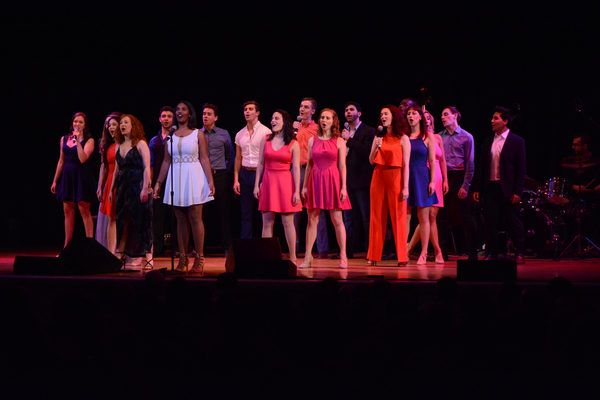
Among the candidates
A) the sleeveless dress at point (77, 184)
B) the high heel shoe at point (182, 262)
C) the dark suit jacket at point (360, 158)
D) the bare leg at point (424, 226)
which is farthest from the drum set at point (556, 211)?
the sleeveless dress at point (77, 184)

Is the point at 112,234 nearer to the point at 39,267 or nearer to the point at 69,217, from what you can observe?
the point at 39,267

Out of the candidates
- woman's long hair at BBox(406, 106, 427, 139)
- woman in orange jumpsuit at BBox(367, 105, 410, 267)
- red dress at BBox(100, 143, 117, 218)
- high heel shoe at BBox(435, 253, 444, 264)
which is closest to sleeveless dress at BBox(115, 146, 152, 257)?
red dress at BBox(100, 143, 117, 218)

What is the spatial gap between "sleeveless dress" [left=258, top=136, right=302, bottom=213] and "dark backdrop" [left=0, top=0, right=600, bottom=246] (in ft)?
9.25

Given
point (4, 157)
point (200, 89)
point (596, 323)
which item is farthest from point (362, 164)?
point (4, 157)

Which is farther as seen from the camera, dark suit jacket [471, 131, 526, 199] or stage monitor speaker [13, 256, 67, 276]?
dark suit jacket [471, 131, 526, 199]

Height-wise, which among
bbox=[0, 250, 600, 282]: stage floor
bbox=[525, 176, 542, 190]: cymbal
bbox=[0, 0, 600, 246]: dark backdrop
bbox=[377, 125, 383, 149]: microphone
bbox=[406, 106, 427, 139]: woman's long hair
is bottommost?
bbox=[0, 250, 600, 282]: stage floor

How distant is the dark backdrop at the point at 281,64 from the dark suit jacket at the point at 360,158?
5.53ft

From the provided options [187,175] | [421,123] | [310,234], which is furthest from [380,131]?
[187,175]

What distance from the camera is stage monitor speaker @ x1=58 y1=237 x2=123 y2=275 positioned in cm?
469

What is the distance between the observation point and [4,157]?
30.0 ft

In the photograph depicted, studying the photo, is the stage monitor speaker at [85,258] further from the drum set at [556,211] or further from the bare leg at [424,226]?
the drum set at [556,211]

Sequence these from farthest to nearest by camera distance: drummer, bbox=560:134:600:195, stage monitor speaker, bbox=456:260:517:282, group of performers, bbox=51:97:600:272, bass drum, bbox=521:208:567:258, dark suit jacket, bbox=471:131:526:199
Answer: bass drum, bbox=521:208:567:258 < drummer, bbox=560:134:600:195 < dark suit jacket, bbox=471:131:526:199 < group of performers, bbox=51:97:600:272 < stage monitor speaker, bbox=456:260:517:282

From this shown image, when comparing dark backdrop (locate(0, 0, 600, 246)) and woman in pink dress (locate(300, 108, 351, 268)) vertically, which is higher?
dark backdrop (locate(0, 0, 600, 246))

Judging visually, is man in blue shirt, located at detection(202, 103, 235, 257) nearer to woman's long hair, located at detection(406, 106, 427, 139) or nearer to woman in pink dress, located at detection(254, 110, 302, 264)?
woman in pink dress, located at detection(254, 110, 302, 264)
